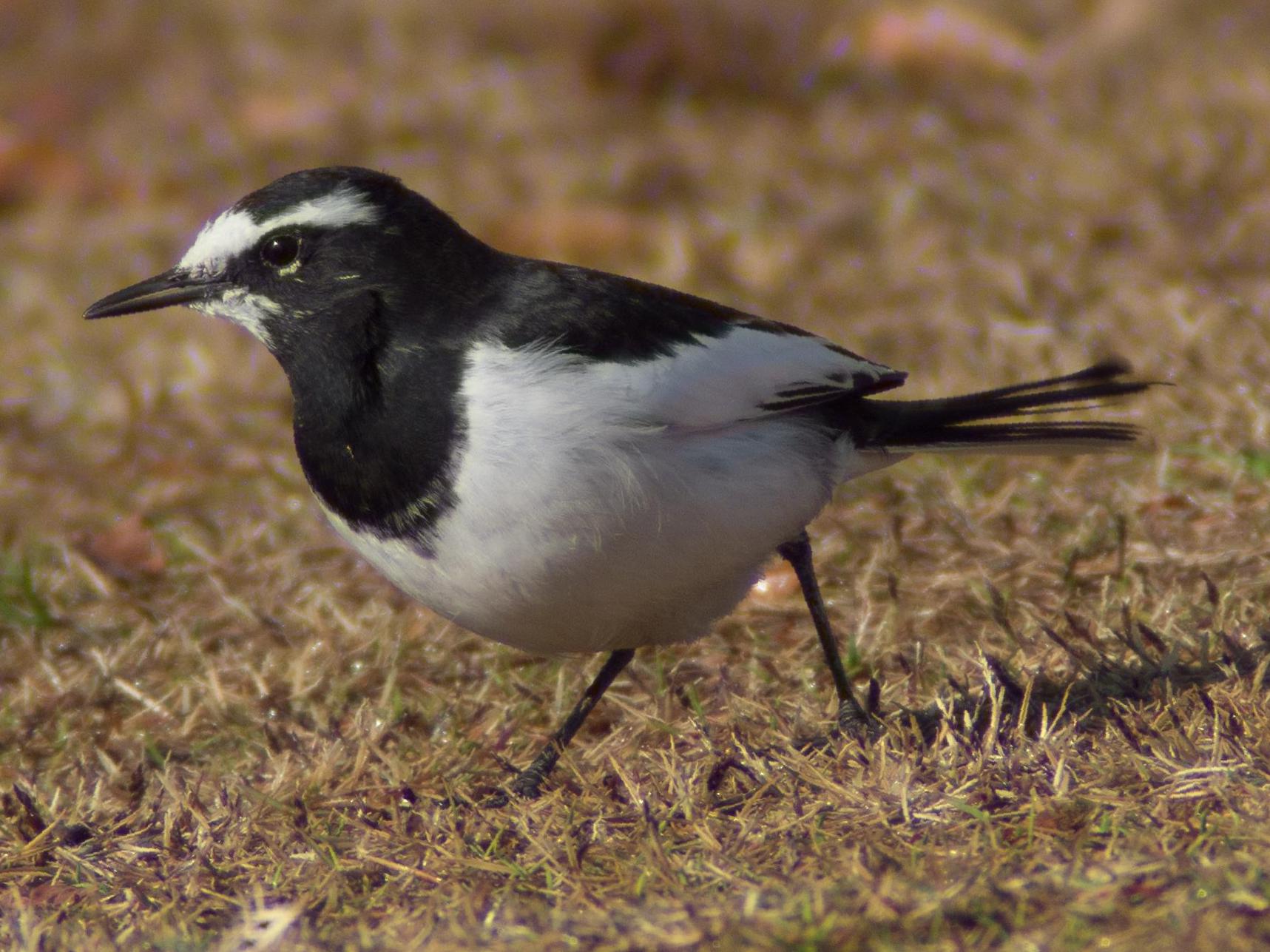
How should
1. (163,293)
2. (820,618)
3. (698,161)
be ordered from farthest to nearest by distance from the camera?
(698,161) < (820,618) < (163,293)

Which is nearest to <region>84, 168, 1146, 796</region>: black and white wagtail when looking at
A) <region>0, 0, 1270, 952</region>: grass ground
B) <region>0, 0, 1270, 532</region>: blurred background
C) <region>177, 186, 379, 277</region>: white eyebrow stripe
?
<region>177, 186, 379, 277</region>: white eyebrow stripe

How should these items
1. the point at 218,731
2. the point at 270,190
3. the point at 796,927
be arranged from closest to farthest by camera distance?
the point at 796,927
the point at 270,190
the point at 218,731

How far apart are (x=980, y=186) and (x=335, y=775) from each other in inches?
173

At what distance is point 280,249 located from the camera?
3521 mm

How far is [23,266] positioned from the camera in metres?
7.14

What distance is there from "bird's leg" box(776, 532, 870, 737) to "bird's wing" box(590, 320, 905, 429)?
35 centimetres

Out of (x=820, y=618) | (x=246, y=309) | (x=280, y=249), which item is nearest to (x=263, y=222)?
(x=280, y=249)

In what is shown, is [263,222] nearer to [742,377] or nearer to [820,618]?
[742,377]

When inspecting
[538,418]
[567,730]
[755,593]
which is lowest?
[755,593]

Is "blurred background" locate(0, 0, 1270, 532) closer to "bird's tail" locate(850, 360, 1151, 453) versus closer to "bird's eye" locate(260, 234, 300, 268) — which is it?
"bird's tail" locate(850, 360, 1151, 453)

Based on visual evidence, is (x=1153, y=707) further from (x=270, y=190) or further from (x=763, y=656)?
(x=270, y=190)

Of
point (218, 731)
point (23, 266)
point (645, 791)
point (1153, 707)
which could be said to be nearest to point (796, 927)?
point (645, 791)

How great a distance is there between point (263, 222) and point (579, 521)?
40.4 inches

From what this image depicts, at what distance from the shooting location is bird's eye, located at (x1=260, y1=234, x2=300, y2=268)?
3516 millimetres
